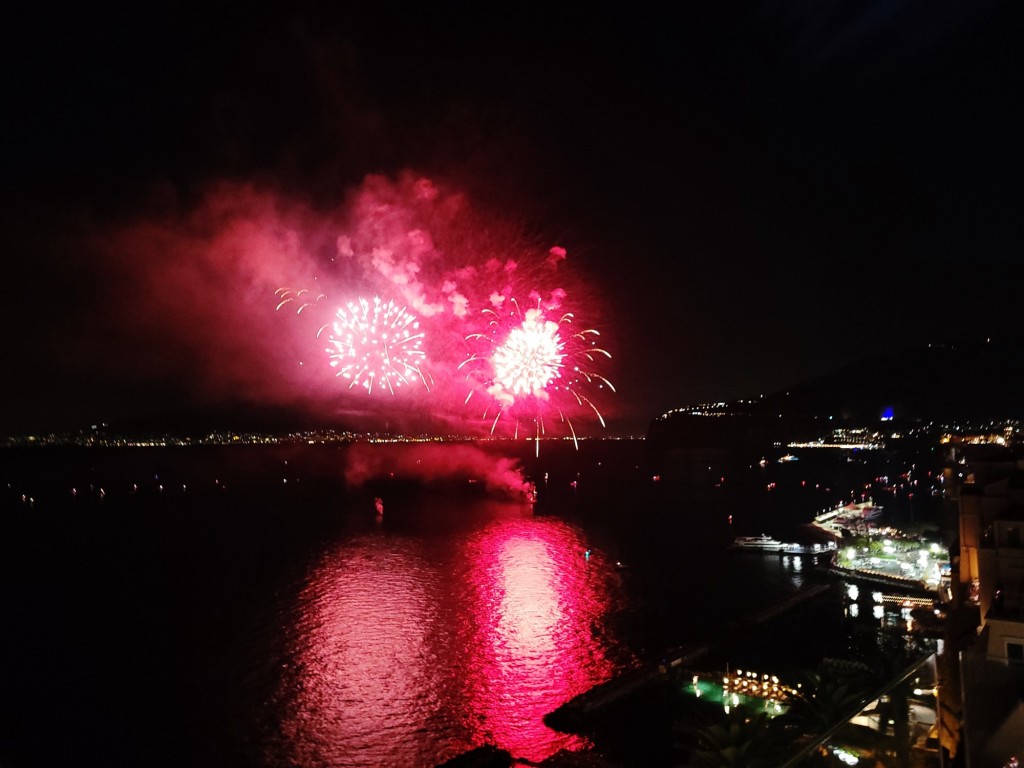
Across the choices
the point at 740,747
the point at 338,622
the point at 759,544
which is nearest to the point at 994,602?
the point at 740,747

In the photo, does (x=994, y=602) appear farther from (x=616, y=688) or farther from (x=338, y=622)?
(x=338, y=622)

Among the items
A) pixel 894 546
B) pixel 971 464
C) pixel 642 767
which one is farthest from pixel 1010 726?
pixel 894 546

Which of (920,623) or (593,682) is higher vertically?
(920,623)

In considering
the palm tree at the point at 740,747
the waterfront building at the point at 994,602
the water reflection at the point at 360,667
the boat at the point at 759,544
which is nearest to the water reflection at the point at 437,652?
the water reflection at the point at 360,667

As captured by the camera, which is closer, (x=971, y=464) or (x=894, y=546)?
(x=971, y=464)

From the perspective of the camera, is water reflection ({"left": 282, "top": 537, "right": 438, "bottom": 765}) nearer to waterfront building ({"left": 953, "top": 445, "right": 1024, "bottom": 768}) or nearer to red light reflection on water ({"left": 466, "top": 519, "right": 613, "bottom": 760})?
red light reflection on water ({"left": 466, "top": 519, "right": 613, "bottom": 760})

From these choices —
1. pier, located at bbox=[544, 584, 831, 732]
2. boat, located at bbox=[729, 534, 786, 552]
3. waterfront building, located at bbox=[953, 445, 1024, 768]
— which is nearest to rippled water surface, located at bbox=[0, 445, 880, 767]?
pier, located at bbox=[544, 584, 831, 732]

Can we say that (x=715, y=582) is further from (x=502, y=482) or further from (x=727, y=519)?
(x=502, y=482)
